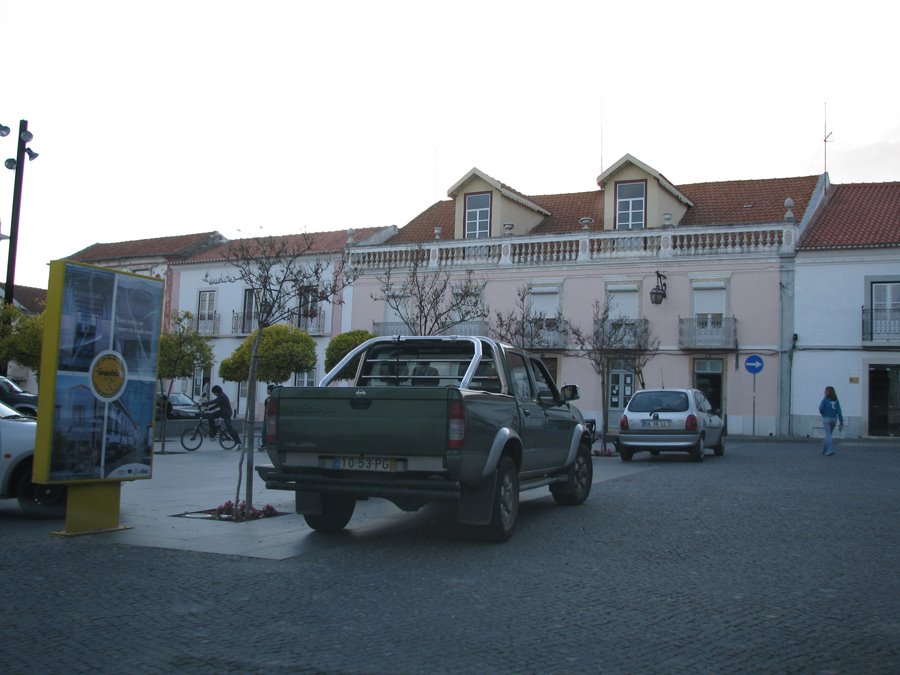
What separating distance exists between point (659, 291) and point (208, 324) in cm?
2347

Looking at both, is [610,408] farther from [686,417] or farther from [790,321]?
[686,417]

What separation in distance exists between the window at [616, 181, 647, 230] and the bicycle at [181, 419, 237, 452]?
18745 mm

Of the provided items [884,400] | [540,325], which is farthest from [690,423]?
[884,400]

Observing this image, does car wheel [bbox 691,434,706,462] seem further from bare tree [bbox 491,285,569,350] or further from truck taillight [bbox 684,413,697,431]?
bare tree [bbox 491,285,569,350]

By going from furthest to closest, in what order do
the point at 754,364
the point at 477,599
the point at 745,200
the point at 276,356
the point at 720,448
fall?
the point at 745,200, the point at 276,356, the point at 754,364, the point at 720,448, the point at 477,599

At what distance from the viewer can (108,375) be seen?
8703 millimetres

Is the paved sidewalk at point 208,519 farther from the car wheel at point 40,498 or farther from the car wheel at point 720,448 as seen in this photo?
the car wheel at point 720,448

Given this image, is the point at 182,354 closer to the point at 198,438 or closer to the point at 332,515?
the point at 198,438

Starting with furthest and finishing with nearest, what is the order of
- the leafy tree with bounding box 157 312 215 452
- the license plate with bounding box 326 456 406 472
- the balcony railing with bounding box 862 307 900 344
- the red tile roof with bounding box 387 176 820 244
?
the red tile roof with bounding box 387 176 820 244 → the leafy tree with bounding box 157 312 215 452 → the balcony railing with bounding box 862 307 900 344 → the license plate with bounding box 326 456 406 472

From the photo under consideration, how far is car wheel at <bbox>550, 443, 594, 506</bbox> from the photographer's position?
36.8 ft

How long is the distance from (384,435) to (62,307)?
313cm

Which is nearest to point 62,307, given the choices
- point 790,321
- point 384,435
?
point 384,435

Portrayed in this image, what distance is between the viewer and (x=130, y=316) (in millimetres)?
8945

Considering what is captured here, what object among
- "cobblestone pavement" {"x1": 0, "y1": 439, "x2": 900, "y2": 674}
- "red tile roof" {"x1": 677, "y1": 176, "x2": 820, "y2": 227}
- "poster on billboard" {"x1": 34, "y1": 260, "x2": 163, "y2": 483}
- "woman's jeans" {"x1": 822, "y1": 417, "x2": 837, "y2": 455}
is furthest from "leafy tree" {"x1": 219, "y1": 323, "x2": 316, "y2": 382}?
"poster on billboard" {"x1": 34, "y1": 260, "x2": 163, "y2": 483}
